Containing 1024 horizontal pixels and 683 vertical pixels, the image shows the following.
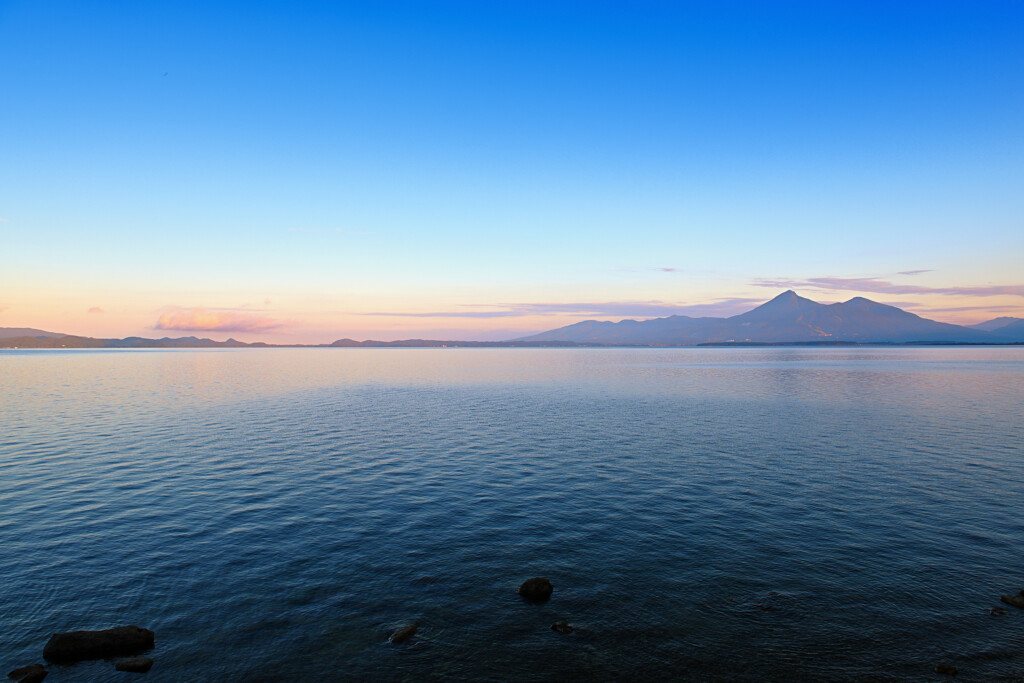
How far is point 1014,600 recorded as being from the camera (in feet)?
79.0

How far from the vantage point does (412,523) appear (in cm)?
3478

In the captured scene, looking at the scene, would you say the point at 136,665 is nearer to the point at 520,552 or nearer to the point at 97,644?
the point at 97,644

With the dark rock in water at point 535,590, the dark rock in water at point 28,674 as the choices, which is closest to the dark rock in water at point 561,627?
the dark rock in water at point 535,590

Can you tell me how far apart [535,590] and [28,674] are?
2019cm

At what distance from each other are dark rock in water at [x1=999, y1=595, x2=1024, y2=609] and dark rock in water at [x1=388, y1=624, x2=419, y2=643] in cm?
2777

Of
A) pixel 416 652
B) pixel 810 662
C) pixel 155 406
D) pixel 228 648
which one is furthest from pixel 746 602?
pixel 155 406

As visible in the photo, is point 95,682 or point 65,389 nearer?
point 95,682

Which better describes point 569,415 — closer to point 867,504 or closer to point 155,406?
point 867,504

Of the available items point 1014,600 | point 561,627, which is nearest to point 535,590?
point 561,627

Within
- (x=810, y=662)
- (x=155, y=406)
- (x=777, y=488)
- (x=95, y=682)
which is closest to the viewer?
(x=95, y=682)

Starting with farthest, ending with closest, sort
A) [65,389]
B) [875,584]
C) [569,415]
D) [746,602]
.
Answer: [65,389], [569,415], [875,584], [746,602]

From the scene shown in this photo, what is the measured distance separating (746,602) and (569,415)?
61039 millimetres

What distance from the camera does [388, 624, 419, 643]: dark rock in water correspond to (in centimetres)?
2189

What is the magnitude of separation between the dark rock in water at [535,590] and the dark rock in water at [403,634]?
5.61 meters
